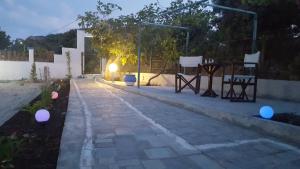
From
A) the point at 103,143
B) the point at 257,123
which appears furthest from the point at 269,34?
the point at 103,143

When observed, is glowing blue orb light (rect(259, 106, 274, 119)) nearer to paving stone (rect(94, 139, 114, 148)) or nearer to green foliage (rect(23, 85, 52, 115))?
paving stone (rect(94, 139, 114, 148))

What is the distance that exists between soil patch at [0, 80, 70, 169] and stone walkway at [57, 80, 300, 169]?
143 mm

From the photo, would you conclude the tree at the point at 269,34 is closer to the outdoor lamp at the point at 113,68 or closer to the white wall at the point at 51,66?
the outdoor lamp at the point at 113,68

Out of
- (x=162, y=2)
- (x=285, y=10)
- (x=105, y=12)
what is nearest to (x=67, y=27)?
(x=105, y=12)

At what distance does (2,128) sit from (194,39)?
454 inches

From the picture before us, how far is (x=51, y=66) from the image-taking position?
30125mm

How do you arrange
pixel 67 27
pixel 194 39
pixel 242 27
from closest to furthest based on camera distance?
pixel 242 27 < pixel 194 39 < pixel 67 27

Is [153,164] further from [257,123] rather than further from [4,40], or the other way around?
[4,40]

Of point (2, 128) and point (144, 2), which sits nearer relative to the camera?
point (2, 128)

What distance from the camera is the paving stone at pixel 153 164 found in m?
3.55

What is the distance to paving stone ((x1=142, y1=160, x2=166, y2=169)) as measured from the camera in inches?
140

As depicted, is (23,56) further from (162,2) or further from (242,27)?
(242,27)

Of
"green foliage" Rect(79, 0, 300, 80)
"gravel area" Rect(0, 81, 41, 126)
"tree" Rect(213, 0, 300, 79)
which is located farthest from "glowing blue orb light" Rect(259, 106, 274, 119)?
"gravel area" Rect(0, 81, 41, 126)

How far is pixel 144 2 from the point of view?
1992 centimetres
